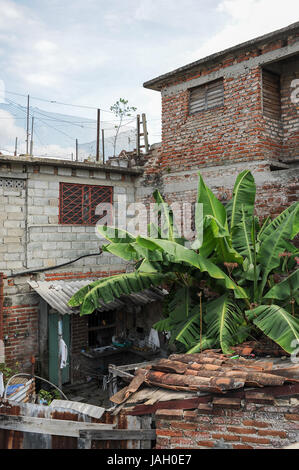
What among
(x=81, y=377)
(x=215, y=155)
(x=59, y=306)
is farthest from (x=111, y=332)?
(x=215, y=155)

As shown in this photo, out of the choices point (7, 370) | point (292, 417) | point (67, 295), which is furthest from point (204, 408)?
point (7, 370)

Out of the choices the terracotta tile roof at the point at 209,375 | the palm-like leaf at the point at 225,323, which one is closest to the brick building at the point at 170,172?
the palm-like leaf at the point at 225,323

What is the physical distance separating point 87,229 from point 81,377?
375cm

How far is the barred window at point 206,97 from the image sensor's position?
28.7ft

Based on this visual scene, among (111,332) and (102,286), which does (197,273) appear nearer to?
(102,286)

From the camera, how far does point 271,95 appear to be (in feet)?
26.9

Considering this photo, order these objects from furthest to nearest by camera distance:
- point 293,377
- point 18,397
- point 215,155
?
point 215,155 < point 18,397 < point 293,377

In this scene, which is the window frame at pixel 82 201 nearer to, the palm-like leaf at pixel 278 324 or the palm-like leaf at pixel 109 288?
the palm-like leaf at pixel 109 288

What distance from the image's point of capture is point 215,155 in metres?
8.73

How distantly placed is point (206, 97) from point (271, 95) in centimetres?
154

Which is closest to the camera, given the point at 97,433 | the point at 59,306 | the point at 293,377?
the point at 293,377

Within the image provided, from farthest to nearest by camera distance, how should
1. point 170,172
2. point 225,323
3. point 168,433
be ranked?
point 170,172, point 225,323, point 168,433

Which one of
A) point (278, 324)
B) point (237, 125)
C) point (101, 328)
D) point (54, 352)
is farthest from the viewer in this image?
point (101, 328)

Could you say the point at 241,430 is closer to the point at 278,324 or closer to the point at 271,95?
the point at 278,324
